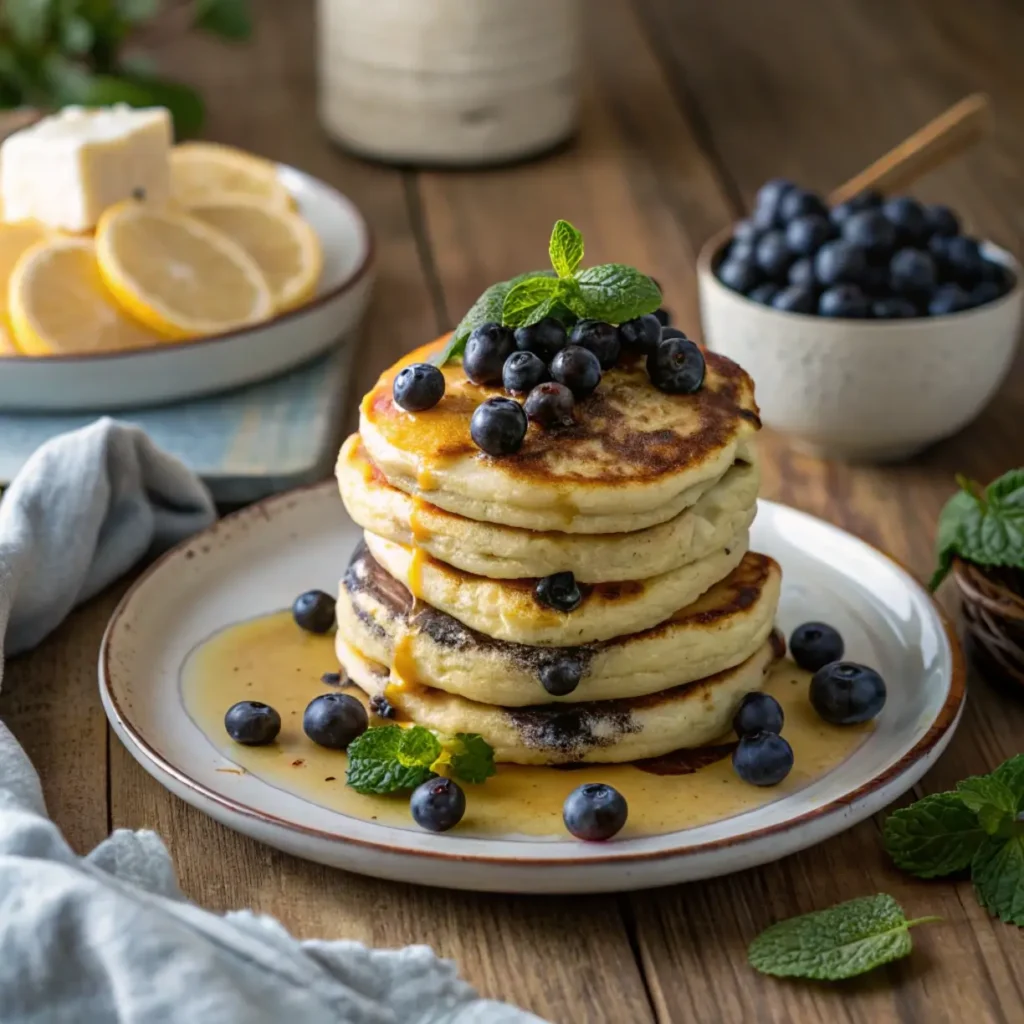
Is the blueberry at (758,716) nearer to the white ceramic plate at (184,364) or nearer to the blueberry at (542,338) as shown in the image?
the blueberry at (542,338)

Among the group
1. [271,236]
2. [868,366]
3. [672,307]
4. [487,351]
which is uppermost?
[487,351]

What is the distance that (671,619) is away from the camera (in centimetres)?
175

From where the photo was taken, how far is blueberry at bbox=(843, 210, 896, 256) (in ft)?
8.52

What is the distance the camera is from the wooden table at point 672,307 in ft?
4.90

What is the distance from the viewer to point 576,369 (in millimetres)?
1714

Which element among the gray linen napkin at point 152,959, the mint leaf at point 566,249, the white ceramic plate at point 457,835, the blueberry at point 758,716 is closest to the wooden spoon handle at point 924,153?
the white ceramic plate at point 457,835

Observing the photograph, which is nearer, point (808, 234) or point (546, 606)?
point (546, 606)

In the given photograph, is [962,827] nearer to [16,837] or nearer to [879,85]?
[16,837]

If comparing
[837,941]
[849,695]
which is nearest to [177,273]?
[849,695]

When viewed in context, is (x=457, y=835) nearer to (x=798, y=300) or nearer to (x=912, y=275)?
(x=798, y=300)

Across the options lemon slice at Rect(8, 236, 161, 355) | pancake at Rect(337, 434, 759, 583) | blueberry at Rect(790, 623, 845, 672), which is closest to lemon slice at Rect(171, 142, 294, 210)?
lemon slice at Rect(8, 236, 161, 355)

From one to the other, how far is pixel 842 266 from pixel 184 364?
1.12 meters

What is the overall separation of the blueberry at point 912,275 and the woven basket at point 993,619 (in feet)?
2.32

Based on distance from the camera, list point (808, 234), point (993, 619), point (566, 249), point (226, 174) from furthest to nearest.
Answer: point (226, 174)
point (808, 234)
point (993, 619)
point (566, 249)
